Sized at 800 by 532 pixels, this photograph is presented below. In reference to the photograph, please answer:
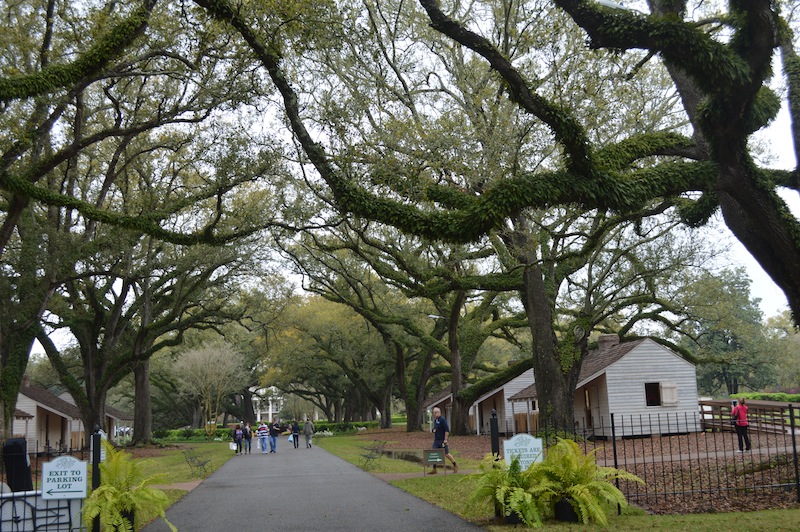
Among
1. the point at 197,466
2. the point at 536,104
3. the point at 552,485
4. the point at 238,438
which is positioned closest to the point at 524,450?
the point at 552,485

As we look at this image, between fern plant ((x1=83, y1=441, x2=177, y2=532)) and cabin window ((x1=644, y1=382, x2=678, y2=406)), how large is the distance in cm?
2346

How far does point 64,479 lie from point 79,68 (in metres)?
7.42

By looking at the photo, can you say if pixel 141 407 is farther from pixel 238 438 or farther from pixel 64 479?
pixel 64 479

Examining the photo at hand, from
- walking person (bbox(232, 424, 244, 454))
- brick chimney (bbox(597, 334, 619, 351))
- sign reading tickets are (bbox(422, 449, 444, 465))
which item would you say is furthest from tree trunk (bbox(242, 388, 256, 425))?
sign reading tickets are (bbox(422, 449, 444, 465))

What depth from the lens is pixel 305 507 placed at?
490 inches

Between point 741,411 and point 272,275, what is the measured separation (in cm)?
1966

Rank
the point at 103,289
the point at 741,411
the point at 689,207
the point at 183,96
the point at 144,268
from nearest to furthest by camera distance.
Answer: the point at 689,207 < the point at 741,411 < the point at 183,96 < the point at 144,268 < the point at 103,289

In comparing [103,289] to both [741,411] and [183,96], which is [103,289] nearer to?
[183,96]

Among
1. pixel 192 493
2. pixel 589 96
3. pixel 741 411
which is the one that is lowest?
pixel 192 493

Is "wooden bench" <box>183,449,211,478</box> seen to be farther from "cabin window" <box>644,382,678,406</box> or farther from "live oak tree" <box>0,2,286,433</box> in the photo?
"cabin window" <box>644,382,678,406</box>

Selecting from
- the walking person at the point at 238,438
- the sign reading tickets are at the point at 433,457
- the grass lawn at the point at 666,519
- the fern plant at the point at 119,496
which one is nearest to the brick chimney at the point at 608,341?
the walking person at the point at 238,438

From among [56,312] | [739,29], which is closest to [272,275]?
[56,312]

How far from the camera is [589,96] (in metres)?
15.2

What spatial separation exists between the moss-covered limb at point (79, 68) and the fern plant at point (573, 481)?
10.1 meters
